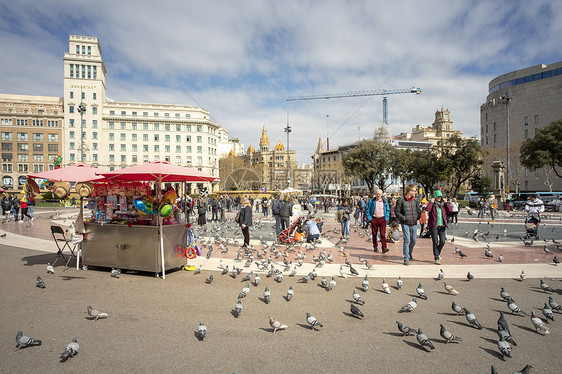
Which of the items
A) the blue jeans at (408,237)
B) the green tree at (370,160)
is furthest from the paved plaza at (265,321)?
the green tree at (370,160)

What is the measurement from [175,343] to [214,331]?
1.88 feet

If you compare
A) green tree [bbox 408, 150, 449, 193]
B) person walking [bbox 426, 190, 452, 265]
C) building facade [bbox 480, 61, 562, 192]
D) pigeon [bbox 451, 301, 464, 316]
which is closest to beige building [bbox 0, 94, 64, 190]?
green tree [bbox 408, 150, 449, 193]

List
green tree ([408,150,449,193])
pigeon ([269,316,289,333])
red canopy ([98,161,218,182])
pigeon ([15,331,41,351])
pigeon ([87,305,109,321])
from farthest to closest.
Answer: green tree ([408,150,449,193]) → red canopy ([98,161,218,182]) → pigeon ([87,305,109,321]) → pigeon ([269,316,289,333]) → pigeon ([15,331,41,351])

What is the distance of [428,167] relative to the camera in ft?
135

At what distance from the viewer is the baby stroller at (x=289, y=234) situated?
40.0ft

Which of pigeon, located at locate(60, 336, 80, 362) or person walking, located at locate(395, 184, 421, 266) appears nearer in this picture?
pigeon, located at locate(60, 336, 80, 362)

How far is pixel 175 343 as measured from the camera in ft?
14.0

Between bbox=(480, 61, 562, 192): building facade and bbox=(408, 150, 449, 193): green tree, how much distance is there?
21030 mm

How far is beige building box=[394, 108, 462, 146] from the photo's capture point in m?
124

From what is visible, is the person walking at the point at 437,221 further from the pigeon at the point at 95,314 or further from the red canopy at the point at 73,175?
→ the red canopy at the point at 73,175

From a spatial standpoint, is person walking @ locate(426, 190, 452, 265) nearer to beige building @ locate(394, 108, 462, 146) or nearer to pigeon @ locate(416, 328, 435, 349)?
pigeon @ locate(416, 328, 435, 349)

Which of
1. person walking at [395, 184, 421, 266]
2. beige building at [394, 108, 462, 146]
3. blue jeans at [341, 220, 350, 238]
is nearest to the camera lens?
person walking at [395, 184, 421, 266]

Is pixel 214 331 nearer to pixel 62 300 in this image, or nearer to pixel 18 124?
pixel 62 300

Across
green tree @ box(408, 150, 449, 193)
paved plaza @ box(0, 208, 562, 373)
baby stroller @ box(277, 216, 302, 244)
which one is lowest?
paved plaza @ box(0, 208, 562, 373)
